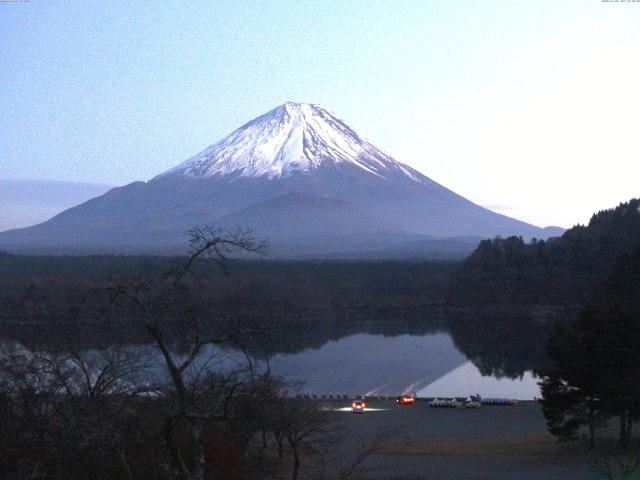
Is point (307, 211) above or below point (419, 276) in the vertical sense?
above

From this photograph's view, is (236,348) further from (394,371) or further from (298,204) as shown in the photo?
(298,204)

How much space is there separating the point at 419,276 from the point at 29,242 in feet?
176

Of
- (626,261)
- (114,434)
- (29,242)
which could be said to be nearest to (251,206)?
(29,242)

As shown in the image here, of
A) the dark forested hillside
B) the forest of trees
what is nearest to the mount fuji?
the dark forested hillside

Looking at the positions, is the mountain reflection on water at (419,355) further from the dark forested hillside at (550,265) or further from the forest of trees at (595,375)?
the forest of trees at (595,375)

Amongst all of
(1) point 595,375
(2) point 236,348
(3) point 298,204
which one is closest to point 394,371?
(1) point 595,375

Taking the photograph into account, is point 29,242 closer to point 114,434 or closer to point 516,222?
point 516,222

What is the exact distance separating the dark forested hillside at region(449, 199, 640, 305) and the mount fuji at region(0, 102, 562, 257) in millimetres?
42555

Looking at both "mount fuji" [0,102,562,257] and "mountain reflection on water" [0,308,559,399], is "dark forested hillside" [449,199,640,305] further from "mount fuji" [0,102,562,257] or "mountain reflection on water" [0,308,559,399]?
"mount fuji" [0,102,562,257]

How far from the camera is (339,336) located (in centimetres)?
2673

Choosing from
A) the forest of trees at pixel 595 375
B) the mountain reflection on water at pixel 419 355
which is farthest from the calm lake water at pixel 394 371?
the forest of trees at pixel 595 375

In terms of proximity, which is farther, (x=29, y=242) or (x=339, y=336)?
(x=29, y=242)

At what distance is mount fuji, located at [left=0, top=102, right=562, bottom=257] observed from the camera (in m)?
86.1

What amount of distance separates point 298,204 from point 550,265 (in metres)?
54.9
